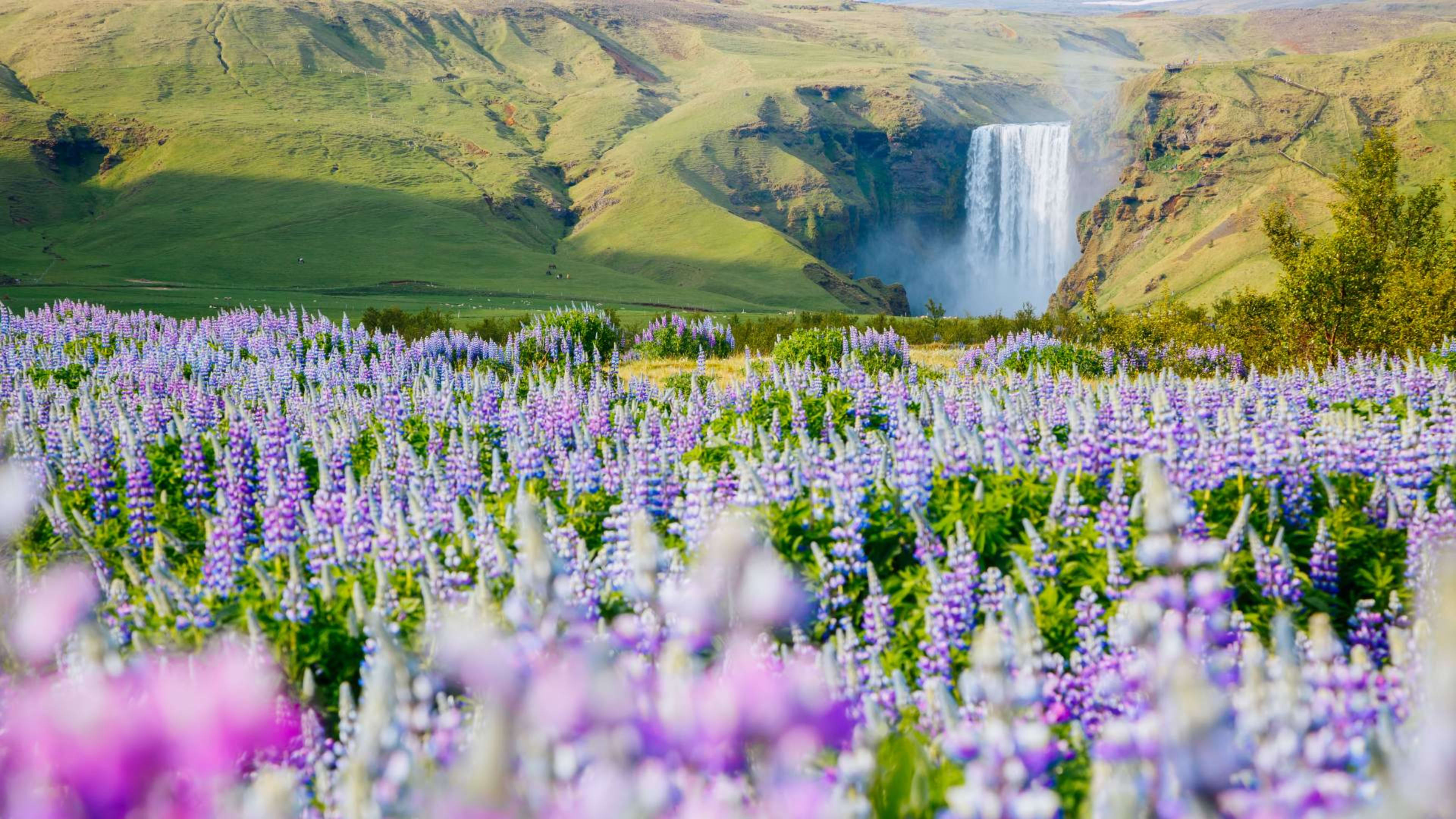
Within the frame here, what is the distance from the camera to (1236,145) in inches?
4158

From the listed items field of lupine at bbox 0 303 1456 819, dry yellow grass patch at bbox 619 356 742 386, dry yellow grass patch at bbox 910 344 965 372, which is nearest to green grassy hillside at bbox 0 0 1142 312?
dry yellow grass patch at bbox 619 356 742 386

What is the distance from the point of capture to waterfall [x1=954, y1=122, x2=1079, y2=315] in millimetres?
116000

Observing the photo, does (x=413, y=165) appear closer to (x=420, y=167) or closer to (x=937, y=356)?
(x=420, y=167)

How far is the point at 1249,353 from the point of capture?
23.0m

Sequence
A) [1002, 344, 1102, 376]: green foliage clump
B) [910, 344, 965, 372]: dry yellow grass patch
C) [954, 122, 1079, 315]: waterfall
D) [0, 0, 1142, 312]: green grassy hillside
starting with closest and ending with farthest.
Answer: [1002, 344, 1102, 376]: green foliage clump → [910, 344, 965, 372]: dry yellow grass patch → [0, 0, 1142, 312]: green grassy hillside → [954, 122, 1079, 315]: waterfall

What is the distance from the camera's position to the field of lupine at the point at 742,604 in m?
2.27

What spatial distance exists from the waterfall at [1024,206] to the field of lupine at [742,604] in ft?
364

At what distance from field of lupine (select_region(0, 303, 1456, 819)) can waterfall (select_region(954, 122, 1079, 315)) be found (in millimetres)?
110970

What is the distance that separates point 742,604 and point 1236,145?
11964cm

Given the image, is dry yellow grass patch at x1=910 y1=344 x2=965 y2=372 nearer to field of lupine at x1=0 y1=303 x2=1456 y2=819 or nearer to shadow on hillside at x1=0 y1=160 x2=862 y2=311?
field of lupine at x1=0 y1=303 x2=1456 y2=819

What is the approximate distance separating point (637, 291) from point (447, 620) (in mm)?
83942

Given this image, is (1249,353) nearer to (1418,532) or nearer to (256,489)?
(1418,532)

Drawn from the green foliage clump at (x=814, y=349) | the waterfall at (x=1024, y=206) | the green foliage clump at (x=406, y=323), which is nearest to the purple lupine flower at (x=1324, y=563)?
the green foliage clump at (x=814, y=349)

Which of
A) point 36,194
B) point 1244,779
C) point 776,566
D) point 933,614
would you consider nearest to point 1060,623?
point 933,614
